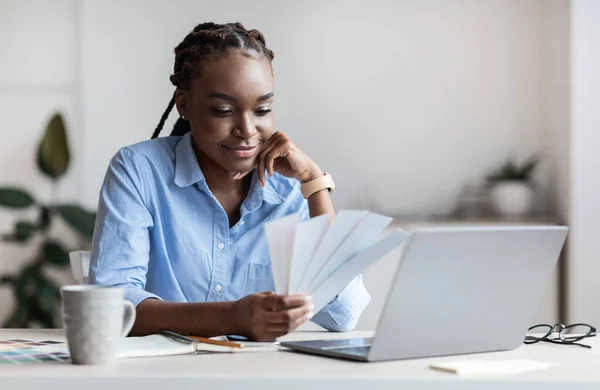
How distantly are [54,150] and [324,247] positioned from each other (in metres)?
3.14

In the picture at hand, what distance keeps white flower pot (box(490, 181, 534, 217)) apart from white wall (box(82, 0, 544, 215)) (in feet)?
0.76

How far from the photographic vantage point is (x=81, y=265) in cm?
187

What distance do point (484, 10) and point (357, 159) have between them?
0.92m

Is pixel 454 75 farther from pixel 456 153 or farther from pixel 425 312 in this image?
pixel 425 312

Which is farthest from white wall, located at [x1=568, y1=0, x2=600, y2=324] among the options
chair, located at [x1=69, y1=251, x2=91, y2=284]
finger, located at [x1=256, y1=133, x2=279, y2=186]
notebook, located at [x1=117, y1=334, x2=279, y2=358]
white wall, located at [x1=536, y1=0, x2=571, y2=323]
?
notebook, located at [x1=117, y1=334, x2=279, y2=358]

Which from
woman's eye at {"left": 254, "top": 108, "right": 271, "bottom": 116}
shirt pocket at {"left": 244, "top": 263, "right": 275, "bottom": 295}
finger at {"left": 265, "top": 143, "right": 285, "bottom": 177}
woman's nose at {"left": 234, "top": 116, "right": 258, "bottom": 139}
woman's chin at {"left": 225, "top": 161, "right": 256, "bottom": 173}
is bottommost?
shirt pocket at {"left": 244, "top": 263, "right": 275, "bottom": 295}

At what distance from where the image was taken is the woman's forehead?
1.77m

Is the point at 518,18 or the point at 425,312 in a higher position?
the point at 518,18

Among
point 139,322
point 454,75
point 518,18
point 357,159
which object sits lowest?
point 139,322

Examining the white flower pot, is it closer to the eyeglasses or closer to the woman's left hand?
the woman's left hand

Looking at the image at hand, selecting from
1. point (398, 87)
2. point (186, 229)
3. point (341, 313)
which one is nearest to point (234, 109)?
point (186, 229)

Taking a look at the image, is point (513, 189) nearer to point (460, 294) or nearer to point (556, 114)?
point (556, 114)

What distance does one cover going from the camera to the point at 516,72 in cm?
413

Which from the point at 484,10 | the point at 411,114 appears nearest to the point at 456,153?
the point at 411,114
